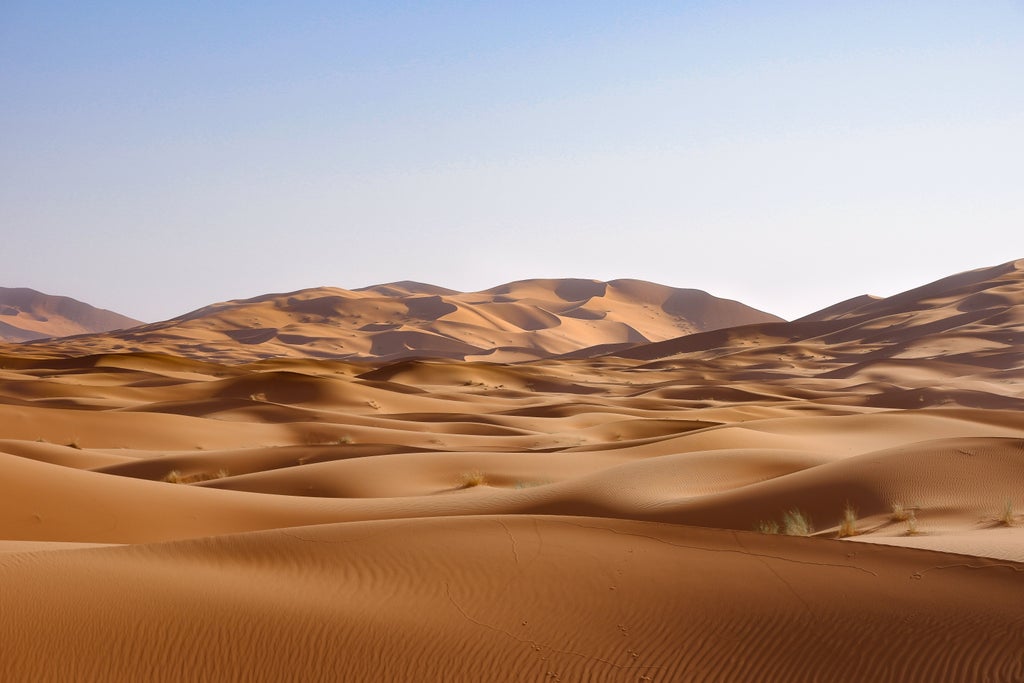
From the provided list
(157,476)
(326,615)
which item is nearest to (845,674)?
(326,615)

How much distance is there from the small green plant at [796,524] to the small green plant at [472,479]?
5.92 meters

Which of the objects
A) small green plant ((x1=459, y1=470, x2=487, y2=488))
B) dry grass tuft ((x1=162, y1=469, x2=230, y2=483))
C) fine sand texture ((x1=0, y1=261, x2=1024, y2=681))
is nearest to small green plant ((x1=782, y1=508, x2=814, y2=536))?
fine sand texture ((x1=0, y1=261, x2=1024, y2=681))

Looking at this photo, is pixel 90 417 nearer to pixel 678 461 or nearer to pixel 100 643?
pixel 678 461

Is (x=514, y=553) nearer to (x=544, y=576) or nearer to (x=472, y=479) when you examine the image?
(x=544, y=576)

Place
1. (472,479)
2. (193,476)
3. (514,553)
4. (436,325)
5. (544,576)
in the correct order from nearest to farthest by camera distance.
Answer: (544,576), (514,553), (472,479), (193,476), (436,325)

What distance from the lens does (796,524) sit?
10117 mm

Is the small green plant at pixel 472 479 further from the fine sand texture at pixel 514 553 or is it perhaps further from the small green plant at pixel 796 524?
the small green plant at pixel 796 524

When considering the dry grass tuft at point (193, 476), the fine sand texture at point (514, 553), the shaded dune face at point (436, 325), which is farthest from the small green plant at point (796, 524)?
the shaded dune face at point (436, 325)

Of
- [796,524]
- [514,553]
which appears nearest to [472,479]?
[796,524]

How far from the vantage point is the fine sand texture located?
503cm

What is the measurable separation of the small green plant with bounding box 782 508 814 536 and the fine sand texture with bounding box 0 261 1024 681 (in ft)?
0.18

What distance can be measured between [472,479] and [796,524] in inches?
261

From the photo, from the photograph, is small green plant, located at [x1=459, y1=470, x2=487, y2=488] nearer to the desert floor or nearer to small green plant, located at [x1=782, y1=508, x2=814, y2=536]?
the desert floor

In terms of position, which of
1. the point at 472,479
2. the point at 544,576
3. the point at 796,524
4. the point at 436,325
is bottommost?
the point at 472,479
